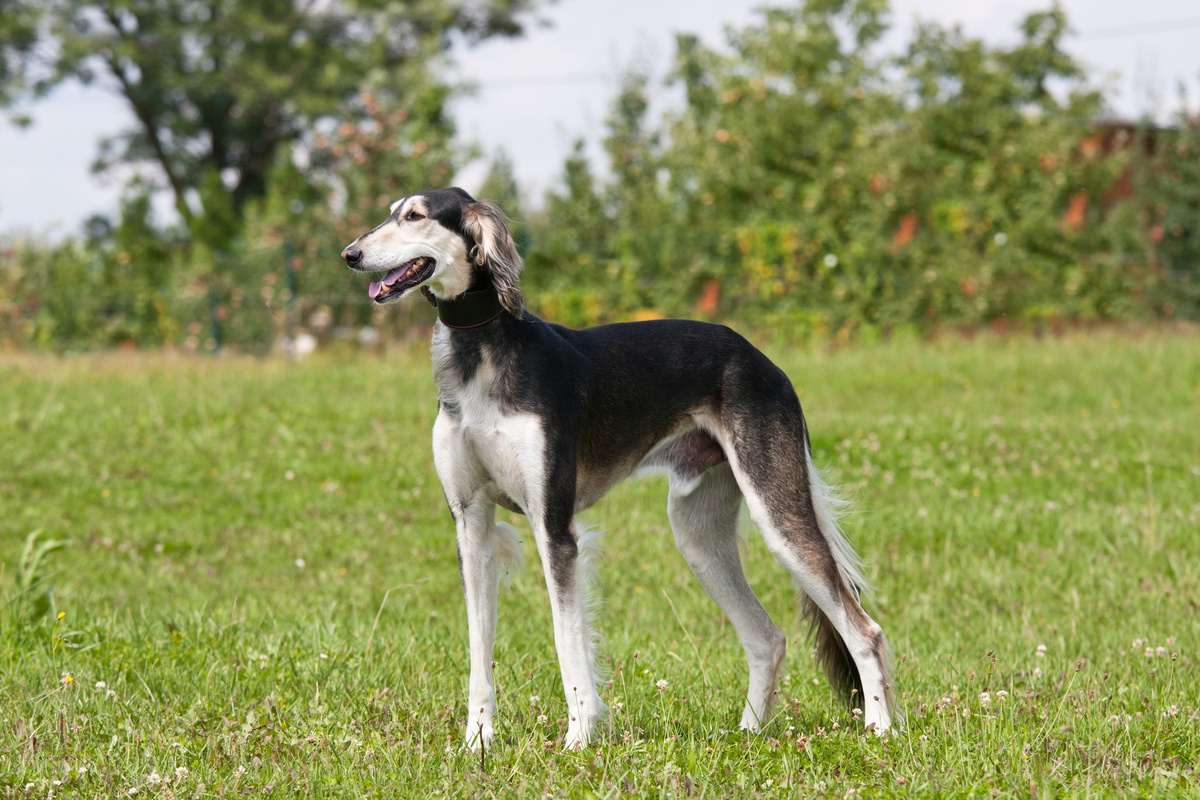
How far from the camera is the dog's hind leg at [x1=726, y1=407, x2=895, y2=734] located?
3.79 metres

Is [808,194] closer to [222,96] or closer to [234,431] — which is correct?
[234,431]

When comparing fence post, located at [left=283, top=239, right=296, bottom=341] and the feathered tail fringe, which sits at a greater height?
the feathered tail fringe

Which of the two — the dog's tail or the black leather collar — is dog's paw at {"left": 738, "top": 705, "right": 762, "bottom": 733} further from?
the black leather collar

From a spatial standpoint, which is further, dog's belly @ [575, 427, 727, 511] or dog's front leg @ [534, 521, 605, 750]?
dog's belly @ [575, 427, 727, 511]

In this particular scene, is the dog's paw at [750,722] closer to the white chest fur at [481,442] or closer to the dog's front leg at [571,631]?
the dog's front leg at [571,631]

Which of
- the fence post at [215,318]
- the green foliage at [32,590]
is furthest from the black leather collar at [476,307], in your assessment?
the fence post at [215,318]

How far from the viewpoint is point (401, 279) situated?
3305 millimetres

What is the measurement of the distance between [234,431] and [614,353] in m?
6.85

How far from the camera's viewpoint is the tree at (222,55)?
2670cm

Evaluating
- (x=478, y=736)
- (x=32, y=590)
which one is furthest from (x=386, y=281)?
(x=32, y=590)

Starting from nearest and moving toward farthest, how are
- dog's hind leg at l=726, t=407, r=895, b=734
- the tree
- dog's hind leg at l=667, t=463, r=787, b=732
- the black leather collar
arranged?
the black leather collar → dog's hind leg at l=726, t=407, r=895, b=734 → dog's hind leg at l=667, t=463, r=787, b=732 → the tree

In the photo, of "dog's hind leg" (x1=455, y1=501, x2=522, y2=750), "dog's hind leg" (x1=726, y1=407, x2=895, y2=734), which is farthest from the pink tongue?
"dog's hind leg" (x1=726, y1=407, x2=895, y2=734)

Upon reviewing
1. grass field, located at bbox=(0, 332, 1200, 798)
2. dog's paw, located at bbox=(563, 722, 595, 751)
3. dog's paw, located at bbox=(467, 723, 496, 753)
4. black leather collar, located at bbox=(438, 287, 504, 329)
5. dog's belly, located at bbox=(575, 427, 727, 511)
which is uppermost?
black leather collar, located at bbox=(438, 287, 504, 329)

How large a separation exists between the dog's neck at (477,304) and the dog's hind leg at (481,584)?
0.61 metres
